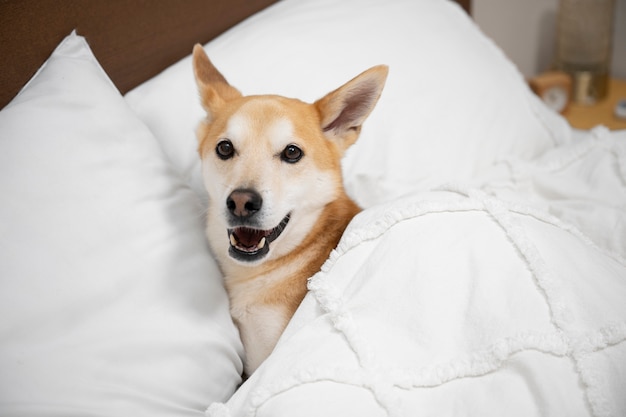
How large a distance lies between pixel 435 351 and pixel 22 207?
89 cm

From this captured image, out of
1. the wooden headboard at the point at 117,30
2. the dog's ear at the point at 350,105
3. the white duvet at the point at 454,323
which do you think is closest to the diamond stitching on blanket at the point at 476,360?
the white duvet at the point at 454,323

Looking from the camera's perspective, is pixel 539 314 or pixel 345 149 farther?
pixel 345 149

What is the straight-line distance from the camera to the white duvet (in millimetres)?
915

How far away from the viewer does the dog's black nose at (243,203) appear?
3.84ft

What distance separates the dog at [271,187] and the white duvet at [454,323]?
0.56 ft

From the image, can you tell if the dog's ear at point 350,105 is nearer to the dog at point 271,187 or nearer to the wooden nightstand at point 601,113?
the dog at point 271,187

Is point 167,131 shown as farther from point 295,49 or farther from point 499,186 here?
point 499,186

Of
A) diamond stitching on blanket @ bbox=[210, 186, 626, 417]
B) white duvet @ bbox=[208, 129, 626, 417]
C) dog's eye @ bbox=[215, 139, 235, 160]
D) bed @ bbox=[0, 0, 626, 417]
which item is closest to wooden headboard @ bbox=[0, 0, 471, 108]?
bed @ bbox=[0, 0, 626, 417]

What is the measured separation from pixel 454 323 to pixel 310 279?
1.09 ft

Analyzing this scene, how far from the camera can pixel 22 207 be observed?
3.51ft

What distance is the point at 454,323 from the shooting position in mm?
1017

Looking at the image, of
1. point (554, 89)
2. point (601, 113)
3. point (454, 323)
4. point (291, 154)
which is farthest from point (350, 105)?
point (601, 113)

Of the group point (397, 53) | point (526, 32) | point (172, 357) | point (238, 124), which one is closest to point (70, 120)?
point (238, 124)

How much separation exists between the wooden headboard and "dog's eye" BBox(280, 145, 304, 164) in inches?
23.9
